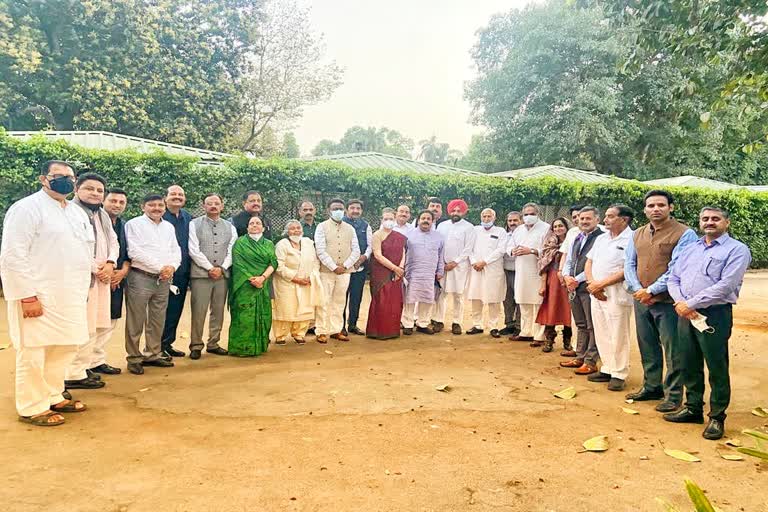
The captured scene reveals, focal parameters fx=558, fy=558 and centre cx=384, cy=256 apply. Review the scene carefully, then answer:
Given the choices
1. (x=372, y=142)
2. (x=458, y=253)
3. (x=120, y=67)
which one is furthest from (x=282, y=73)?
(x=372, y=142)

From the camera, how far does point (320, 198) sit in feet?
38.0

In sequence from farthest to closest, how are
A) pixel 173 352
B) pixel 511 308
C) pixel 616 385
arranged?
pixel 511 308 < pixel 173 352 < pixel 616 385

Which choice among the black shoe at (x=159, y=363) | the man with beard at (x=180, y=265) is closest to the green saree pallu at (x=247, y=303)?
the man with beard at (x=180, y=265)

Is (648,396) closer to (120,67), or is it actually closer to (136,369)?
(136,369)

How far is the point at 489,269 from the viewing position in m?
7.36

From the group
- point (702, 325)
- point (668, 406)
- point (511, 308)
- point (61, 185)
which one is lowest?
point (668, 406)

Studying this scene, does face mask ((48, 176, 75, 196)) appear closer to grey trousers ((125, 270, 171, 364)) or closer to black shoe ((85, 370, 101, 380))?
grey trousers ((125, 270, 171, 364))

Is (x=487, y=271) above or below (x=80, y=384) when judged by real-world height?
above

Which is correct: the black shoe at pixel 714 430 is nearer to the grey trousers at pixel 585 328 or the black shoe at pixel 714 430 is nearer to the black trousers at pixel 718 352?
the black trousers at pixel 718 352

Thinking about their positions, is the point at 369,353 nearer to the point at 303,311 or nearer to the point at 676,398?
the point at 303,311

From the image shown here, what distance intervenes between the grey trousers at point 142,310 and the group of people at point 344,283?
0.01m

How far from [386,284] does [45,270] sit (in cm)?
393

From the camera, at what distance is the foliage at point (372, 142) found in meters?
56.7

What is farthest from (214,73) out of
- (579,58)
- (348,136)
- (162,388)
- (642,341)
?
(348,136)
